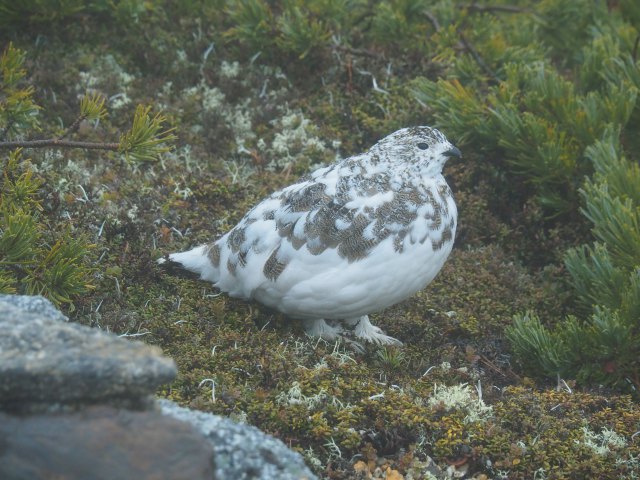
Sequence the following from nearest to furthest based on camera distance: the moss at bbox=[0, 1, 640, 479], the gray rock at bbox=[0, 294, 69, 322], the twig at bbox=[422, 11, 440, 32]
→ 1. the gray rock at bbox=[0, 294, 69, 322]
2. the moss at bbox=[0, 1, 640, 479]
3. the twig at bbox=[422, 11, 440, 32]

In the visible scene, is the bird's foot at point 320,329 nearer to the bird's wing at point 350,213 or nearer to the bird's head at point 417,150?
the bird's wing at point 350,213

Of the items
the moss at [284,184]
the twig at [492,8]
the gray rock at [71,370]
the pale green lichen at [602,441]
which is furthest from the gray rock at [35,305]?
the twig at [492,8]

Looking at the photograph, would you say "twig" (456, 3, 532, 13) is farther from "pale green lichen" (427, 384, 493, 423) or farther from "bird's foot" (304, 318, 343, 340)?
"pale green lichen" (427, 384, 493, 423)

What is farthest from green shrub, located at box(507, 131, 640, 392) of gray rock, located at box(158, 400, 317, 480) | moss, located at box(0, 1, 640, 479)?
gray rock, located at box(158, 400, 317, 480)

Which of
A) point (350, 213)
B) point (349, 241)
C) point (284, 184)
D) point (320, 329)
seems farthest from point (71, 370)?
point (284, 184)

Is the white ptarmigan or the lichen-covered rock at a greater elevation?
the lichen-covered rock

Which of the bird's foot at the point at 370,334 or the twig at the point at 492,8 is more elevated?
the twig at the point at 492,8
